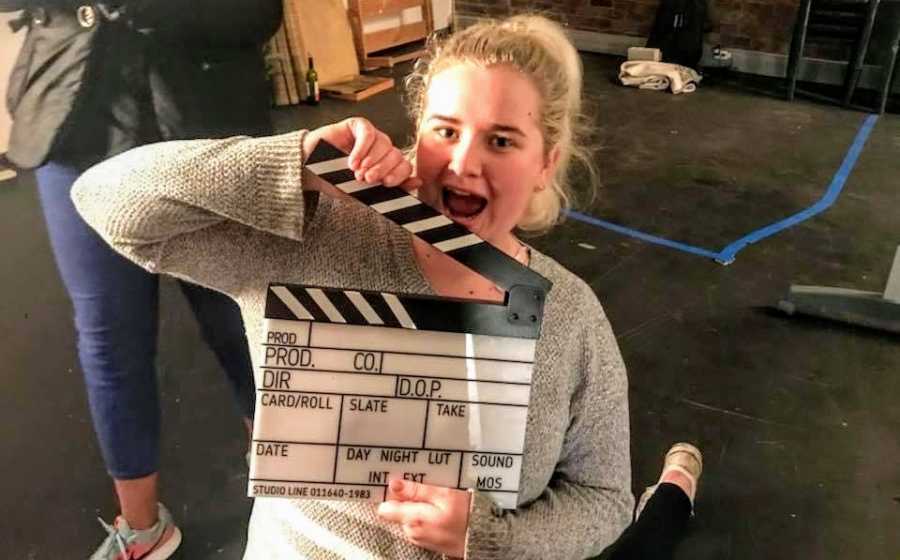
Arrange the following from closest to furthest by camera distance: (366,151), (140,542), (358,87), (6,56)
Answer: (366,151) < (140,542) < (6,56) < (358,87)

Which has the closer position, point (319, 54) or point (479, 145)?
point (479, 145)

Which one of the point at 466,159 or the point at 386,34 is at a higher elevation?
the point at 466,159

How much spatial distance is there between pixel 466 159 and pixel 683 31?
5339 mm

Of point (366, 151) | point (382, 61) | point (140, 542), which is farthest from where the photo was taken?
point (382, 61)

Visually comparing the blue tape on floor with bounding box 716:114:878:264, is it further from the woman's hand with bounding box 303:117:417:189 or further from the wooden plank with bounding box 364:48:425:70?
the wooden plank with bounding box 364:48:425:70

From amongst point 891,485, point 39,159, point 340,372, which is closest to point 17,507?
point 39,159

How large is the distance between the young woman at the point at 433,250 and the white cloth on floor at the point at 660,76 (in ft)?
15.3

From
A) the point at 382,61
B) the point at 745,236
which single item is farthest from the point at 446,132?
the point at 382,61

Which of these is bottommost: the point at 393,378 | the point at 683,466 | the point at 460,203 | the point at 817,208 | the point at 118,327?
the point at 817,208

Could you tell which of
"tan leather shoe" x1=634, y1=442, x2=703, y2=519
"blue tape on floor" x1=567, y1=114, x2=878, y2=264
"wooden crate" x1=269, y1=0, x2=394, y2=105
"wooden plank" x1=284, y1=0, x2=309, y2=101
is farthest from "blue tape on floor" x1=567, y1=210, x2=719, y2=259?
"wooden plank" x1=284, y1=0, x2=309, y2=101

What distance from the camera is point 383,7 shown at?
19.6 feet

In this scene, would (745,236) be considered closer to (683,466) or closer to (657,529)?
(683,466)

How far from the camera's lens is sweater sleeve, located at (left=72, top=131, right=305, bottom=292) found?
87 centimetres

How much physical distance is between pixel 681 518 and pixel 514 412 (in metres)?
1.14
